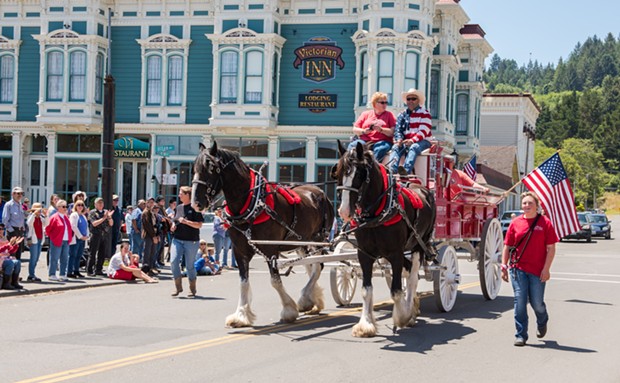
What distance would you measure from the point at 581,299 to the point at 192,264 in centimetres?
763

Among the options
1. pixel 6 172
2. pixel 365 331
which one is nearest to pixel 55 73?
pixel 6 172

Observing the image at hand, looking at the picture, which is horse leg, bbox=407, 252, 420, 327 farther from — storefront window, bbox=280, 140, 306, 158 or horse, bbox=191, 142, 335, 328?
storefront window, bbox=280, 140, 306, 158

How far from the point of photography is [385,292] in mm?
17172

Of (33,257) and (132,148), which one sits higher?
(132,148)

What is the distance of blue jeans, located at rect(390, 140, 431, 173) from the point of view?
42.7ft

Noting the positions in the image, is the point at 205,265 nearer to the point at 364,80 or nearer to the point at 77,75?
the point at 364,80

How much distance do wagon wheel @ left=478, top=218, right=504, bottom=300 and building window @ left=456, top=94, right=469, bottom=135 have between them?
101ft

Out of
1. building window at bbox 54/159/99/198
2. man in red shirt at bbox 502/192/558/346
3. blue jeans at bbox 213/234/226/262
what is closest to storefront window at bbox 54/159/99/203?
building window at bbox 54/159/99/198

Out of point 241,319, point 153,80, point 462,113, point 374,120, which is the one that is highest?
point 153,80

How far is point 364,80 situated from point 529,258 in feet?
91.8

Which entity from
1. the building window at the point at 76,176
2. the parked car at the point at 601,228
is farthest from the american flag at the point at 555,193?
the parked car at the point at 601,228

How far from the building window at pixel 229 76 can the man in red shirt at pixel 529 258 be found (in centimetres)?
2913

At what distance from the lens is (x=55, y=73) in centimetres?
4009

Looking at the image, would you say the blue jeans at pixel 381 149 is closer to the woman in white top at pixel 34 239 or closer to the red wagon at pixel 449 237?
the red wagon at pixel 449 237
